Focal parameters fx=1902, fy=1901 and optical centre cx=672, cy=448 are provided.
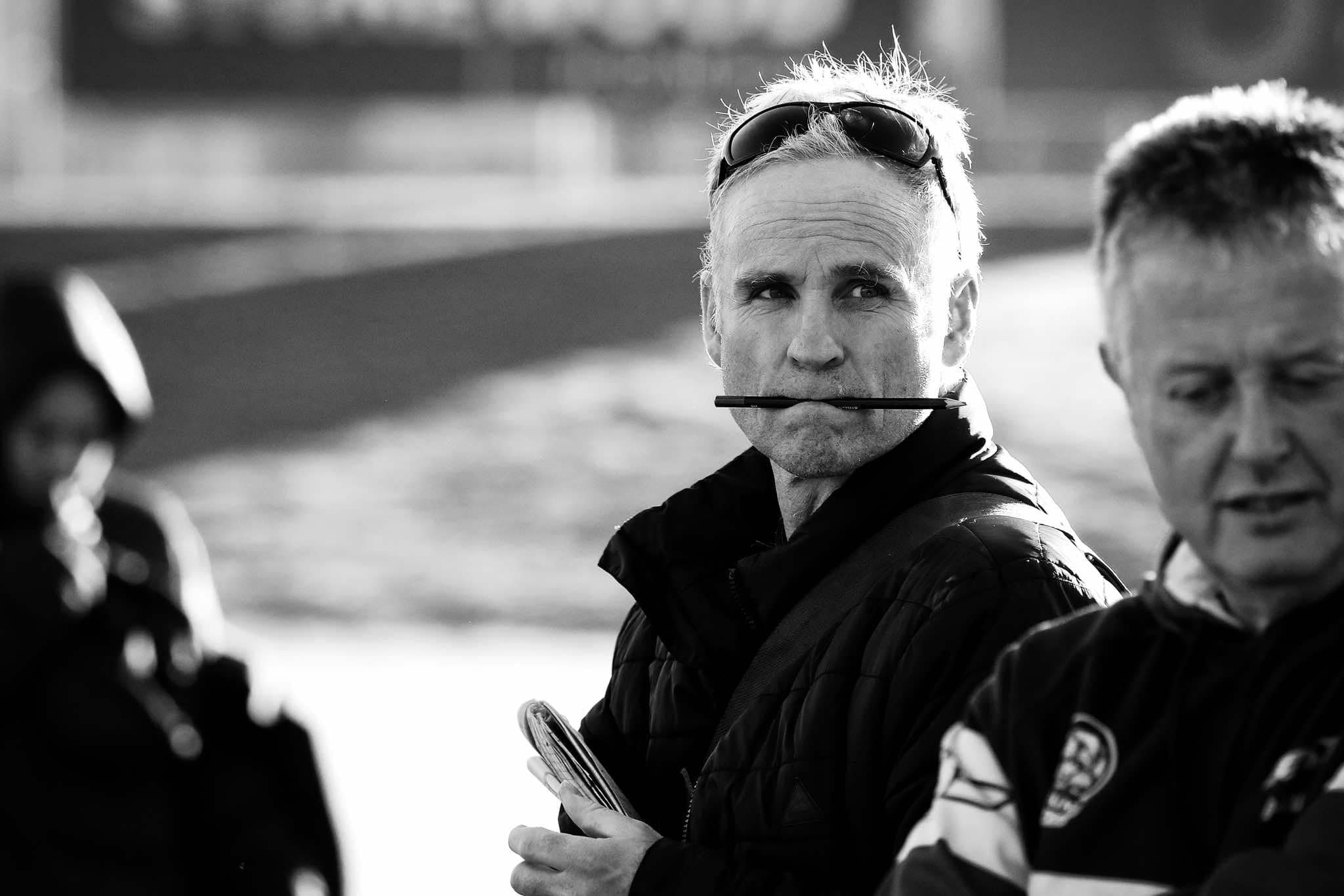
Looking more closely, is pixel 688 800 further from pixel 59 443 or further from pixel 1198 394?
pixel 59 443

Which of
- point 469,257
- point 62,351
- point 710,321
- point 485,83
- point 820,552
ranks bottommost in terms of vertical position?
point 820,552

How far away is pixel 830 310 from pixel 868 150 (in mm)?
209

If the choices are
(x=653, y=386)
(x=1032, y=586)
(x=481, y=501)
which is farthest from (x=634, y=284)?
(x=1032, y=586)

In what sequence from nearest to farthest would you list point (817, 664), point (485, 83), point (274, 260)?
point (817, 664), point (274, 260), point (485, 83)

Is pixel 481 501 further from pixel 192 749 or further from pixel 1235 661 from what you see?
pixel 1235 661

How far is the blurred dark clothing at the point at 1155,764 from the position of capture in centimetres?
129

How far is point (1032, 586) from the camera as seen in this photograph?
190 cm

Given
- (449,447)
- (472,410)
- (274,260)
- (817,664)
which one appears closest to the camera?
(817,664)

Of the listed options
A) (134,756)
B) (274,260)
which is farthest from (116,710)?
(274,260)

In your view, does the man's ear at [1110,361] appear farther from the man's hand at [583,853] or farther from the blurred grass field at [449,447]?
the blurred grass field at [449,447]

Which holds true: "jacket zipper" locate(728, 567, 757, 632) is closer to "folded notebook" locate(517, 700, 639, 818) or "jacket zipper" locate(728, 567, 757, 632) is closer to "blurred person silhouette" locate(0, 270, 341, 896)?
"folded notebook" locate(517, 700, 639, 818)

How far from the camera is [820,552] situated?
2115mm

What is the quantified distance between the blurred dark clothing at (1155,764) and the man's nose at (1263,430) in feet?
0.39

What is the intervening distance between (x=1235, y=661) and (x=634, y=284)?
1350cm
